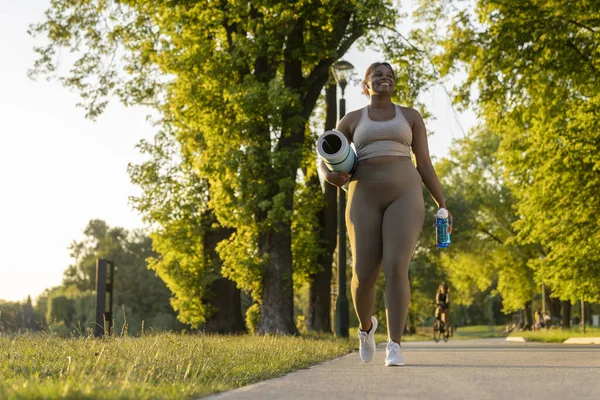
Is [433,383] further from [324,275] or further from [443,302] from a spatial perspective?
[443,302]

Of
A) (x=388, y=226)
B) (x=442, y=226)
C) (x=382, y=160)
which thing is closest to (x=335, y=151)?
(x=382, y=160)

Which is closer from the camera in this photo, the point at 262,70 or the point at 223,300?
the point at 262,70

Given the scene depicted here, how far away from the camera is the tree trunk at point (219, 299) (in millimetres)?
26281

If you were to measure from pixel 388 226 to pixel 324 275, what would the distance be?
650 inches

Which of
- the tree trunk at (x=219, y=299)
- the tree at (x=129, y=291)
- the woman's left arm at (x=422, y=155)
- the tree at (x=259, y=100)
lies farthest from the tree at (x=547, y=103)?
the tree at (x=129, y=291)

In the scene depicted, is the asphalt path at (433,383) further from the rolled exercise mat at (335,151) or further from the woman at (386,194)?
the rolled exercise mat at (335,151)

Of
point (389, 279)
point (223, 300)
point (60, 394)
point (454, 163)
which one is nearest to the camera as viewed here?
point (60, 394)

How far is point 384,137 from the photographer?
7.45m

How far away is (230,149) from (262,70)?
1.87 meters

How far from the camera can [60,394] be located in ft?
15.0

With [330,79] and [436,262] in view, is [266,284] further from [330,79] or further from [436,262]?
[436,262]

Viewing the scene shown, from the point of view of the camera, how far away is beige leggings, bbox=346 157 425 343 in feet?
23.9

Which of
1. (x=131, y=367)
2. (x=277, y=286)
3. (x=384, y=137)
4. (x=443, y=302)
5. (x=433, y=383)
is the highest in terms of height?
(x=384, y=137)

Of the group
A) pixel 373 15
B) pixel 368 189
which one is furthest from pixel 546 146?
pixel 368 189
